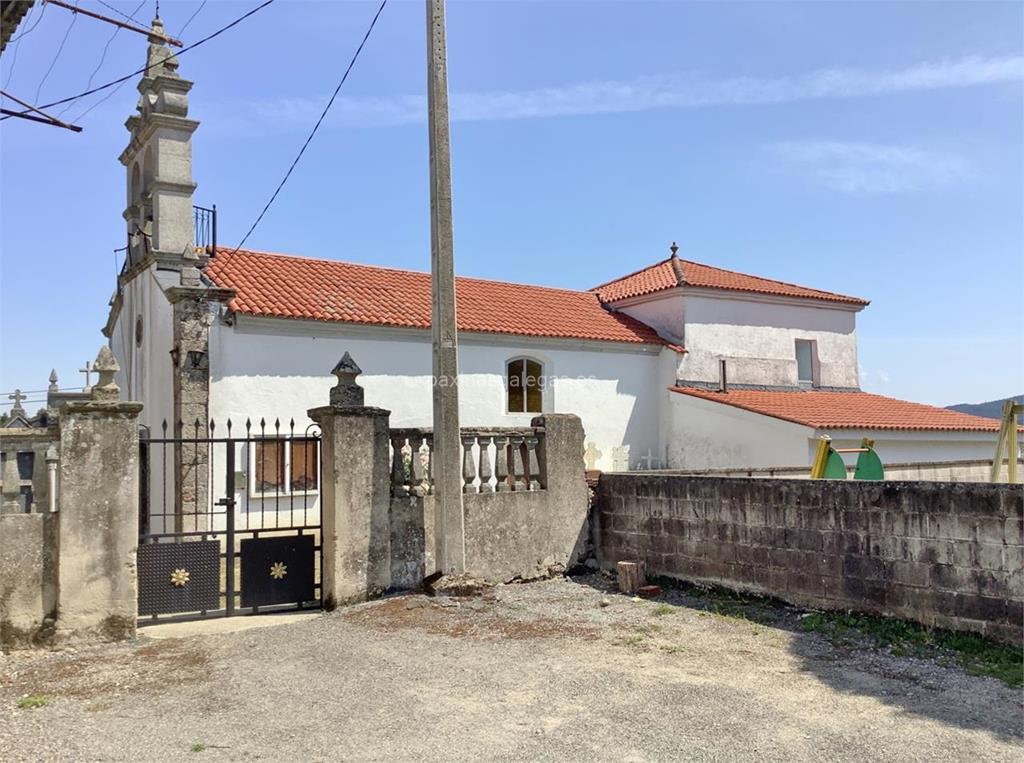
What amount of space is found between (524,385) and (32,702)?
1484cm

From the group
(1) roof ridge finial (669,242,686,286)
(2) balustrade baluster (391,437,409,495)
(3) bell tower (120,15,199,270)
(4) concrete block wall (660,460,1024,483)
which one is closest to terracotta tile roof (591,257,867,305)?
(1) roof ridge finial (669,242,686,286)

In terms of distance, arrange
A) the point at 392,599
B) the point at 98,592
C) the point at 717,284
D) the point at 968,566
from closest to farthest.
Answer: the point at 968,566
the point at 98,592
the point at 392,599
the point at 717,284

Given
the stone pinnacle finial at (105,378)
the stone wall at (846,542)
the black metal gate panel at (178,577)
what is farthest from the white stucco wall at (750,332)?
the stone pinnacle finial at (105,378)

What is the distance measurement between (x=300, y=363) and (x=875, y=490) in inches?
465

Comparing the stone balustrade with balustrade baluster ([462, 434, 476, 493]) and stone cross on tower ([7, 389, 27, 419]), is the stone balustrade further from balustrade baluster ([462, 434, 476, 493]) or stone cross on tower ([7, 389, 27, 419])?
stone cross on tower ([7, 389, 27, 419])

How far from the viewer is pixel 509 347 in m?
19.6

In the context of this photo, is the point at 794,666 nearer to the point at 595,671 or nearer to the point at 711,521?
the point at 595,671

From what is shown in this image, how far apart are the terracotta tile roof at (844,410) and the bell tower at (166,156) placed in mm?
12649

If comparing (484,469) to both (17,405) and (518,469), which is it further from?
(17,405)

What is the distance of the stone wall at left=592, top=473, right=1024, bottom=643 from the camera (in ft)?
22.7

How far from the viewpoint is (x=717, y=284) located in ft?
74.4

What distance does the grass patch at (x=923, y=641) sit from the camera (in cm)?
636

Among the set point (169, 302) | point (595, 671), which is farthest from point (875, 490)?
point (169, 302)

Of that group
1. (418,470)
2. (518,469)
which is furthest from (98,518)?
(518,469)
